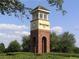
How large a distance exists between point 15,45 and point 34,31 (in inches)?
1126

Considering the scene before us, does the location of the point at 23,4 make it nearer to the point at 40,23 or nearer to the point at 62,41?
the point at 40,23

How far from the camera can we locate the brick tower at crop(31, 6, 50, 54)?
172 ft

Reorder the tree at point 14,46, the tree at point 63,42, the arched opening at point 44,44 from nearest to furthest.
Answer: the arched opening at point 44,44, the tree at point 63,42, the tree at point 14,46

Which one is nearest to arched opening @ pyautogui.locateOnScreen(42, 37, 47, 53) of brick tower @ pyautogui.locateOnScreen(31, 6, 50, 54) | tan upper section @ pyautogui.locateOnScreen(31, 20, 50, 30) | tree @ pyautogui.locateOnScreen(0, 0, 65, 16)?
brick tower @ pyautogui.locateOnScreen(31, 6, 50, 54)

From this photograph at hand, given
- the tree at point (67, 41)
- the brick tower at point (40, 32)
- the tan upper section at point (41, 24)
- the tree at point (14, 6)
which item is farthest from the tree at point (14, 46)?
the tree at point (14, 6)

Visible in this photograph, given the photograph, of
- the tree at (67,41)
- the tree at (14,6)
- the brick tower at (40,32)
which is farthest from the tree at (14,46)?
the tree at (14,6)

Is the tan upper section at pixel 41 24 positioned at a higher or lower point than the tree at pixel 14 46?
higher

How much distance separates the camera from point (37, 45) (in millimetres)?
52031

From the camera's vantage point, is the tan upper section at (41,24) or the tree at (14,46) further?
the tree at (14,46)

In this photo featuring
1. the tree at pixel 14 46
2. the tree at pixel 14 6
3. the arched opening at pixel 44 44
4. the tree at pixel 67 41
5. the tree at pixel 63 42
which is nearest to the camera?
the tree at pixel 14 6

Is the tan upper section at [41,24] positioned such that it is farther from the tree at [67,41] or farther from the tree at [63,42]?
the tree at [63,42]

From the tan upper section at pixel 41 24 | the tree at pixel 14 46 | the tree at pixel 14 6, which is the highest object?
the tan upper section at pixel 41 24

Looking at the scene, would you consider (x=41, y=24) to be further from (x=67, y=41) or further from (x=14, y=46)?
(x=14, y=46)

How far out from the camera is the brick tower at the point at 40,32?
52500mm
